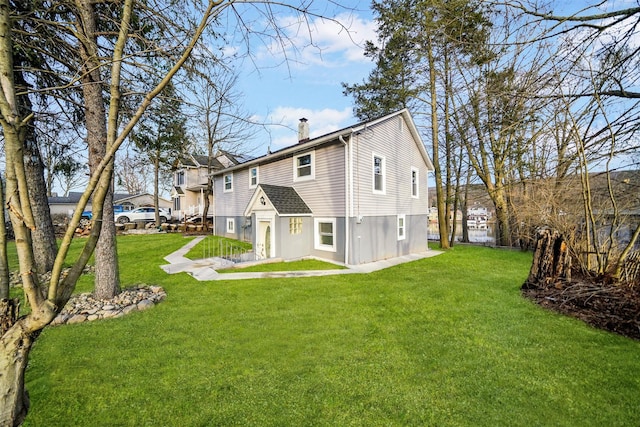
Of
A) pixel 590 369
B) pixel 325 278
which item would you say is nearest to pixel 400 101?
pixel 325 278

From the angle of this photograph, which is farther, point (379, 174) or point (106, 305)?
point (379, 174)

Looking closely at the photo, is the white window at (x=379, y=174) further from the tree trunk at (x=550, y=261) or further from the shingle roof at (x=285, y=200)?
the tree trunk at (x=550, y=261)

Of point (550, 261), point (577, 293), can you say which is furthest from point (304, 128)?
point (577, 293)

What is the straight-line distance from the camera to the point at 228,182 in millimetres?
17891

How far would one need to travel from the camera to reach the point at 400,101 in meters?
17.2

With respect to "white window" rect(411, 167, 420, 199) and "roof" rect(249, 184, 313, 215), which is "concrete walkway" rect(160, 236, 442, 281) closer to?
"roof" rect(249, 184, 313, 215)

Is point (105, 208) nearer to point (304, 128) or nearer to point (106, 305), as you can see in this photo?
point (106, 305)

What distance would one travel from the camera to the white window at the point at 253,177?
15.1 metres

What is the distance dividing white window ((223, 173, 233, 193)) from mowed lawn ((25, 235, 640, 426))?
12.2 metres

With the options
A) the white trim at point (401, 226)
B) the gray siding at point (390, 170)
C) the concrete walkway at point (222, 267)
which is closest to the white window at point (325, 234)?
the gray siding at point (390, 170)

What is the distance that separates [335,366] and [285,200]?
817 centimetres

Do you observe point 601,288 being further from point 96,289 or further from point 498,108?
point 96,289

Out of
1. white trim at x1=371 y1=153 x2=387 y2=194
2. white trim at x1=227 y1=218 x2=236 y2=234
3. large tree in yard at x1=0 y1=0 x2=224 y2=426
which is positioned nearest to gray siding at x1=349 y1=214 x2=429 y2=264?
white trim at x1=371 y1=153 x2=387 y2=194

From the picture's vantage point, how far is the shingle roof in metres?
10.7
